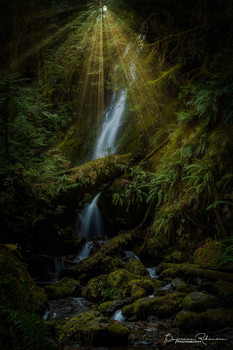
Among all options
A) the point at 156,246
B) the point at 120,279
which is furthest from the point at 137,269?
the point at 156,246

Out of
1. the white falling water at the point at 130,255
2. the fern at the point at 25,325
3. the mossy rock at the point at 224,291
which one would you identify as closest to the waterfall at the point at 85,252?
the white falling water at the point at 130,255

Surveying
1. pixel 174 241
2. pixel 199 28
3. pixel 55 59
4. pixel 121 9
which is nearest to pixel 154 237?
pixel 174 241

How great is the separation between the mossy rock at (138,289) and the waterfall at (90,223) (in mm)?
4482

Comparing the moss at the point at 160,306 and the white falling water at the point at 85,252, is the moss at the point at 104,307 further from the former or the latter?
the white falling water at the point at 85,252

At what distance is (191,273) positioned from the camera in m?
4.55

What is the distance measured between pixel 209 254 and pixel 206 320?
2.18 m

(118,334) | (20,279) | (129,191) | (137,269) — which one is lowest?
(137,269)

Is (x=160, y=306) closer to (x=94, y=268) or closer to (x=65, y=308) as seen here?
(x=65, y=308)

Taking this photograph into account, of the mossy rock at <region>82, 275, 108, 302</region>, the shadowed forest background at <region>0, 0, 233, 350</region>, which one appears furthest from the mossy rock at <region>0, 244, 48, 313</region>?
the mossy rock at <region>82, 275, 108, 302</region>

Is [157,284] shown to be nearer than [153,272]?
Yes

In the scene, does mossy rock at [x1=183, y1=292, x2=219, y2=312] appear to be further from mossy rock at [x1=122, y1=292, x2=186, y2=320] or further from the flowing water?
the flowing water

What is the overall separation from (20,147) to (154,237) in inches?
187

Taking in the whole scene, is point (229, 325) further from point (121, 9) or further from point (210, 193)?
point (121, 9)

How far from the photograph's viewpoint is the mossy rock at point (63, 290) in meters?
5.29
